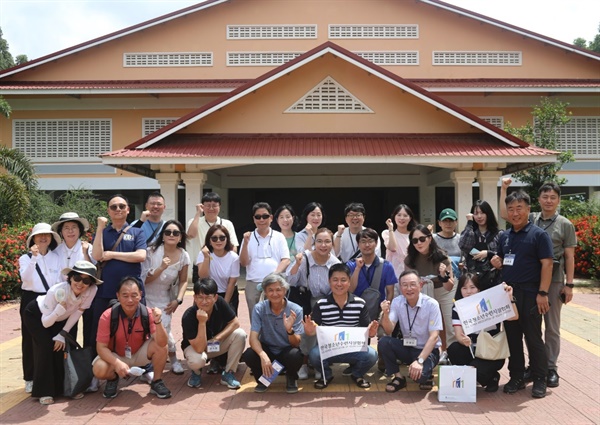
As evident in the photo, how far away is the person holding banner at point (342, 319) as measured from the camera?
17.0 feet

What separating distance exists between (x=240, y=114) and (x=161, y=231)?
23.5 ft

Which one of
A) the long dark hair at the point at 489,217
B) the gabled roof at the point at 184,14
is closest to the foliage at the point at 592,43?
the gabled roof at the point at 184,14

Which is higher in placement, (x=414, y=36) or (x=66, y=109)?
(x=414, y=36)

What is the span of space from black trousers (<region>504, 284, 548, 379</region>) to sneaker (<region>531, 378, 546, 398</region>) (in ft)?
0.12

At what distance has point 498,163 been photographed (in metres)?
11.8

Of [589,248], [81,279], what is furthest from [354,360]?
[589,248]

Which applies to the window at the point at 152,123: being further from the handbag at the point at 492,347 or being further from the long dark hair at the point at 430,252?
the handbag at the point at 492,347

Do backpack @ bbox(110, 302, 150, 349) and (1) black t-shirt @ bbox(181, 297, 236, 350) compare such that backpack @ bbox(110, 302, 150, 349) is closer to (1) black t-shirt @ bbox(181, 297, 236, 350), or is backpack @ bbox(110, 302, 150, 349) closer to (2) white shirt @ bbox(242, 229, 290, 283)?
(1) black t-shirt @ bbox(181, 297, 236, 350)

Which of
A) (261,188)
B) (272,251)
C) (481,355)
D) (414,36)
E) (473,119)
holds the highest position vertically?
(414,36)

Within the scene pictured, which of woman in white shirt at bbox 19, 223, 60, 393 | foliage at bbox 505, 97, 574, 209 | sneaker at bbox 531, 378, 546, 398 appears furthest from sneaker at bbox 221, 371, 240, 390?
foliage at bbox 505, 97, 574, 209

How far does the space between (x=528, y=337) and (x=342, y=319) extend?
5.81 ft

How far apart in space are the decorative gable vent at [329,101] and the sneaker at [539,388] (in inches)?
331

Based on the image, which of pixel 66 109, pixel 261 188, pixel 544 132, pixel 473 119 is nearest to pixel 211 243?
pixel 473 119

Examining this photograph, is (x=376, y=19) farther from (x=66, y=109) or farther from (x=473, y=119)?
(x=66, y=109)
